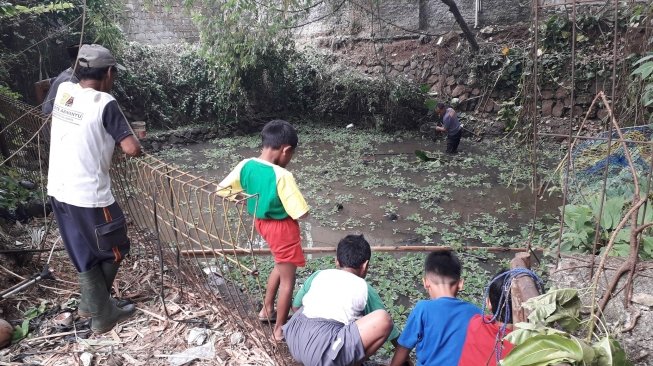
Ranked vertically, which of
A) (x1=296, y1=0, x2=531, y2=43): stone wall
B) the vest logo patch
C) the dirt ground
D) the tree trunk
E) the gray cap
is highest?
(x1=296, y1=0, x2=531, y2=43): stone wall

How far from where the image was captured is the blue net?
366cm

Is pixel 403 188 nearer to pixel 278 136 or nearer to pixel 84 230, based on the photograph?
pixel 278 136

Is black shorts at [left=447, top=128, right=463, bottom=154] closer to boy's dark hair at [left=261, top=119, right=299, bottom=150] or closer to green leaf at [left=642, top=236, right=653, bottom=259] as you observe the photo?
green leaf at [left=642, top=236, right=653, bottom=259]

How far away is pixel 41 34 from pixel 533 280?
899 cm

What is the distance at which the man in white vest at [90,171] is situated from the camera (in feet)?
7.57

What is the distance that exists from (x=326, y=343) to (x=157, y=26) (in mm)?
13581

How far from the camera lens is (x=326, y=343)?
2.18m

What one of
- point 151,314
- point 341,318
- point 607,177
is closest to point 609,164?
point 607,177

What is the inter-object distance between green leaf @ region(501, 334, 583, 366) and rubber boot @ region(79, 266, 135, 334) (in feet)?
6.91

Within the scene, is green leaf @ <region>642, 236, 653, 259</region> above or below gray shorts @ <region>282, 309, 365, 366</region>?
above

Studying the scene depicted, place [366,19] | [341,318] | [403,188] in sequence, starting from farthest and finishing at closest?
[366,19], [403,188], [341,318]

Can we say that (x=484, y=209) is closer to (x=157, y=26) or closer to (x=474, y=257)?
(x=474, y=257)

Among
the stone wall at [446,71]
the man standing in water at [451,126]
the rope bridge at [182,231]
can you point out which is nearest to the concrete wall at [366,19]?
the stone wall at [446,71]

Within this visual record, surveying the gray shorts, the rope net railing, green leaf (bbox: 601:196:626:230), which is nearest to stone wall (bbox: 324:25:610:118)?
green leaf (bbox: 601:196:626:230)
